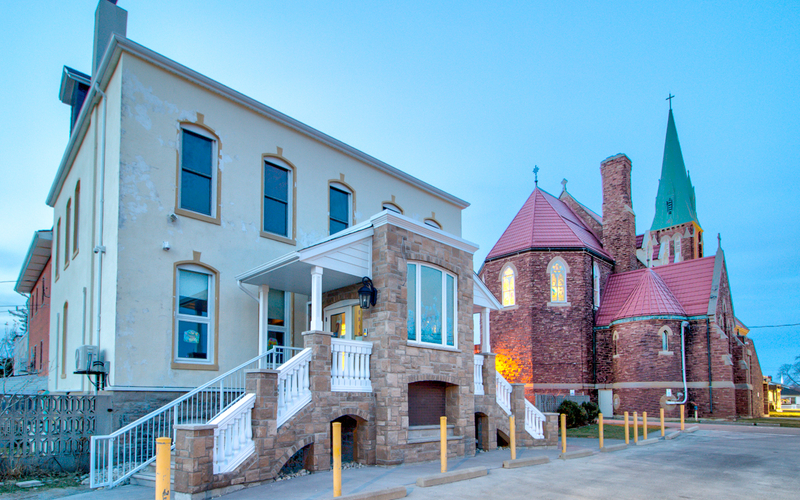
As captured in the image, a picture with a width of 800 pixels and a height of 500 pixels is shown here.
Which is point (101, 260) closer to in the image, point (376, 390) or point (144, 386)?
point (144, 386)

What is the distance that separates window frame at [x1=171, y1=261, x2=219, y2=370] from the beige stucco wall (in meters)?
0.10

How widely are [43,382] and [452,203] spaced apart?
16.7m

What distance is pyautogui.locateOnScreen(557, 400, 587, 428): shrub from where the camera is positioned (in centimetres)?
2223

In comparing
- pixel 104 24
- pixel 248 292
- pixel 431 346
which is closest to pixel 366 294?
pixel 431 346

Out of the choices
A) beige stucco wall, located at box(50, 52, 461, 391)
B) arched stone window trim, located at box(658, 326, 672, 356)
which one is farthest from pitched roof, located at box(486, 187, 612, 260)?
beige stucco wall, located at box(50, 52, 461, 391)

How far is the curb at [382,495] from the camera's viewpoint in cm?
743

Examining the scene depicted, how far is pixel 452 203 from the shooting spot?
2139 centimetres

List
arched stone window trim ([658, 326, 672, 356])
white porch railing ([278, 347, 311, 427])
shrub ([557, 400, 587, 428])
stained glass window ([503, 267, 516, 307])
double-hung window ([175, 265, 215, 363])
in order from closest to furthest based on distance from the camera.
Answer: white porch railing ([278, 347, 311, 427]), double-hung window ([175, 265, 215, 363]), shrub ([557, 400, 587, 428]), arched stone window trim ([658, 326, 672, 356]), stained glass window ([503, 267, 516, 307])

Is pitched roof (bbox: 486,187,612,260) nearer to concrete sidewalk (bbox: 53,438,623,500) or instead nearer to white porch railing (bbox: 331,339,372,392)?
concrete sidewalk (bbox: 53,438,623,500)

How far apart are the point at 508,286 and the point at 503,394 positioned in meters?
15.6

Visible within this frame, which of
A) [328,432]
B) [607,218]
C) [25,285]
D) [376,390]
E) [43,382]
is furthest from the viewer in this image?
[607,218]

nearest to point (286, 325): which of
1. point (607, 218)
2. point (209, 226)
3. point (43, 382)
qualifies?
point (209, 226)

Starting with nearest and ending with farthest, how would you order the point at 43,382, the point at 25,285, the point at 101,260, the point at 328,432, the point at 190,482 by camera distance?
the point at 190,482, the point at 328,432, the point at 101,260, the point at 43,382, the point at 25,285

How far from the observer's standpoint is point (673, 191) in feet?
188
